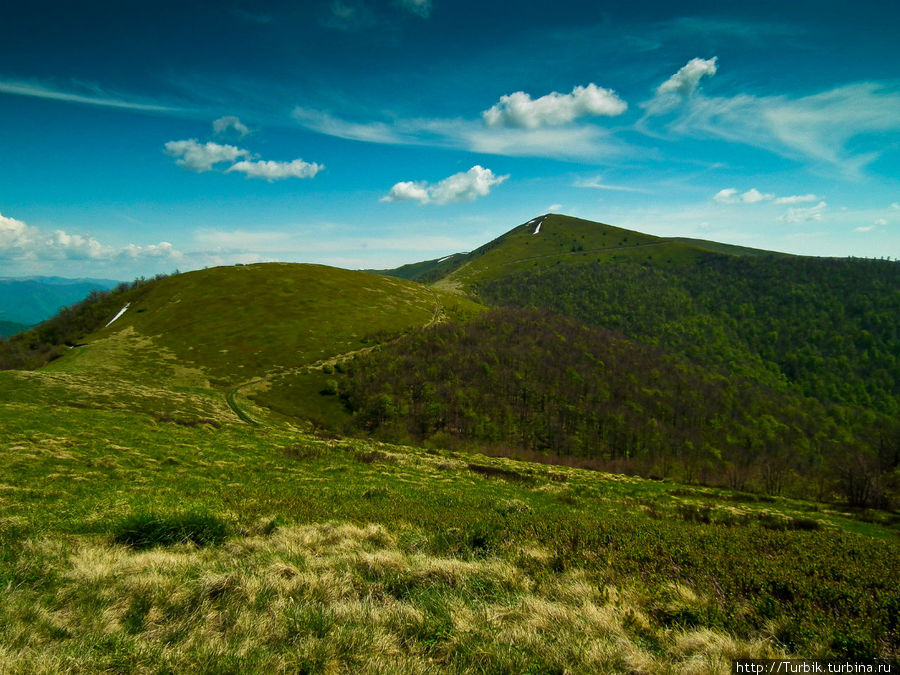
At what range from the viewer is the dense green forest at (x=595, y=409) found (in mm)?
94000

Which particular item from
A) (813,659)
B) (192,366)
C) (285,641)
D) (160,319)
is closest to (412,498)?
(285,641)

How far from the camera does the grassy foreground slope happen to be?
5.25 m

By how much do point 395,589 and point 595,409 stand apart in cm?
13519

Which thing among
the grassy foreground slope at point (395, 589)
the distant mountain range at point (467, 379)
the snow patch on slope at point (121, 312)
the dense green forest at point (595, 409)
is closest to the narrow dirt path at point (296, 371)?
the distant mountain range at point (467, 379)

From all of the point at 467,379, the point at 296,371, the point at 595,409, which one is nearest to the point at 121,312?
the point at 296,371

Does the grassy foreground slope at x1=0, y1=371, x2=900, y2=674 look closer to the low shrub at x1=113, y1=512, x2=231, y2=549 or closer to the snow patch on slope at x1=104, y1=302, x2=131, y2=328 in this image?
the low shrub at x1=113, y1=512, x2=231, y2=549

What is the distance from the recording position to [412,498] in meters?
17.5

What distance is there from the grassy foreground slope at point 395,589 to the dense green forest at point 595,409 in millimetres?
71586

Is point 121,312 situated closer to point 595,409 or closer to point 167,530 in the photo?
point 595,409

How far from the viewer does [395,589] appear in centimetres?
745

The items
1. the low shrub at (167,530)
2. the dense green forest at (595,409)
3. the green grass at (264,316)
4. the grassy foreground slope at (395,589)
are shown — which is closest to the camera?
the grassy foreground slope at (395,589)

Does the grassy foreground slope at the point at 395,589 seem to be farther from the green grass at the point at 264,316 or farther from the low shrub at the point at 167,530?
the green grass at the point at 264,316

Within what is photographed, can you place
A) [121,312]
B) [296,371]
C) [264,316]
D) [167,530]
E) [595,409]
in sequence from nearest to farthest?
1. [167,530]
2. [296,371]
3. [595,409]
4. [264,316]
5. [121,312]

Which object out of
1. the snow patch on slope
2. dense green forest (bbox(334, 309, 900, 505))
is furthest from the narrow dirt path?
the snow patch on slope
